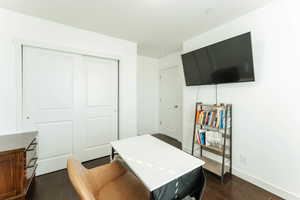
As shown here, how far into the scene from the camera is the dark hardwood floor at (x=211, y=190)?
5.51 ft

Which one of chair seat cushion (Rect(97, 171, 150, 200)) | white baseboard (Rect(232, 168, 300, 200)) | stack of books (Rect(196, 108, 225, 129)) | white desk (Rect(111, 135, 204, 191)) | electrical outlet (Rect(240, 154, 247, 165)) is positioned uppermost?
stack of books (Rect(196, 108, 225, 129))

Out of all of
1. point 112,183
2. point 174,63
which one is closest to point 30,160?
point 112,183

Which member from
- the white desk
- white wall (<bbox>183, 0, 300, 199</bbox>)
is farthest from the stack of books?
the white desk

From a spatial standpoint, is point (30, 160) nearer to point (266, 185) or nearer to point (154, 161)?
point (154, 161)

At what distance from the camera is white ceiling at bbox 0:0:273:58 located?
1758 mm

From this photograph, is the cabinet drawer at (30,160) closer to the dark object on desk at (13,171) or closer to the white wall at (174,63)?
the dark object on desk at (13,171)

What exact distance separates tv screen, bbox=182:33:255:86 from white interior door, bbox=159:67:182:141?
1.14m

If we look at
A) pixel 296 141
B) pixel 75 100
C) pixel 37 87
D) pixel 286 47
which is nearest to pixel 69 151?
pixel 75 100

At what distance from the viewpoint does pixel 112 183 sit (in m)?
1.24

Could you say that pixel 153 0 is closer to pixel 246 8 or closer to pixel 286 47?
pixel 246 8

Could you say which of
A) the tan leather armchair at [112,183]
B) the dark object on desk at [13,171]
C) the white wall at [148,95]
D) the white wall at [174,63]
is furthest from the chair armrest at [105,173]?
the white wall at [148,95]

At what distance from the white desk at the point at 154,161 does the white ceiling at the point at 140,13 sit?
184 cm

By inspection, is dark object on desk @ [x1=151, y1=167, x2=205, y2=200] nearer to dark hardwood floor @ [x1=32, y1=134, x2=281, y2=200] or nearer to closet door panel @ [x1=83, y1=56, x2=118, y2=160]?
dark hardwood floor @ [x1=32, y1=134, x2=281, y2=200]

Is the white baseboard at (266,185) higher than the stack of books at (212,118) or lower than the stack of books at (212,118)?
lower
